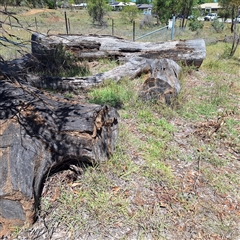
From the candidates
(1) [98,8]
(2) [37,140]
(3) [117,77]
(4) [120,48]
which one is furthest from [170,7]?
(2) [37,140]

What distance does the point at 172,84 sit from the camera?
14.1 feet

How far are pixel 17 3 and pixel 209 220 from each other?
10.7 ft

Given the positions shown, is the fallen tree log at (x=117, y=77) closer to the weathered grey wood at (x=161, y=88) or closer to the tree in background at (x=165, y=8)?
the weathered grey wood at (x=161, y=88)

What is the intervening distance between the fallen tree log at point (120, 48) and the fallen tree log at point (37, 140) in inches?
162

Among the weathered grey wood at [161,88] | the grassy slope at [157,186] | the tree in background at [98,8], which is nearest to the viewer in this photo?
the grassy slope at [157,186]

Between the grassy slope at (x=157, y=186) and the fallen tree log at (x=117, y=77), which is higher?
the fallen tree log at (x=117, y=77)

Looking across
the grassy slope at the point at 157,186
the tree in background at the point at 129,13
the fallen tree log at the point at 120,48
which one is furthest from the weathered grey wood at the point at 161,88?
the tree in background at the point at 129,13

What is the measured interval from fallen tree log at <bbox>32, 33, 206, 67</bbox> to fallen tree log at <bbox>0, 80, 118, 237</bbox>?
4.10 m

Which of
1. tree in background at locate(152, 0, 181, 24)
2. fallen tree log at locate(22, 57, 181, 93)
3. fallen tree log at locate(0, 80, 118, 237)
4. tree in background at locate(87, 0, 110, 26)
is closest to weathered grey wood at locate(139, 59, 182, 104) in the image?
fallen tree log at locate(22, 57, 181, 93)

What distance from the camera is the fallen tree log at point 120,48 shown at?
625 cm

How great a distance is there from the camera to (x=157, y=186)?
8.00 feet

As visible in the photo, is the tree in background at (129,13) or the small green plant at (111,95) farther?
the tree in background at (129,13)

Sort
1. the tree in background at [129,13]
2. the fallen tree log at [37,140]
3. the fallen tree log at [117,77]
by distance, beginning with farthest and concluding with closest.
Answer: the tree in background at [129,13] → the fallen tree log at [117,77] → the fallen tree log at [37,140]

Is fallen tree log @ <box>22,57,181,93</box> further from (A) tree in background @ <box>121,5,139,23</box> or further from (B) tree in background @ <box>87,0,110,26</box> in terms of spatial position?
(A) tree in background @ <box>121,5,139,23</box>
